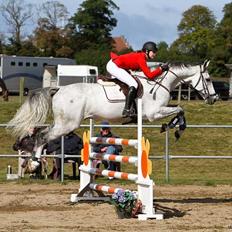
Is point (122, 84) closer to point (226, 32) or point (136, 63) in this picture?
point (136, 63)

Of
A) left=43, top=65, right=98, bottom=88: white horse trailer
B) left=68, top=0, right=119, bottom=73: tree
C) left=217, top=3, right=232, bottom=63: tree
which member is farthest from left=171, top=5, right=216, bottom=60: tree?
left=43, top=65, right=98, bottom=88: white horse trailer

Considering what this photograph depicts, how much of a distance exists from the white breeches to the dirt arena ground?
1.76 metres

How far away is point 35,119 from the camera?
Result: 1112 centimetres

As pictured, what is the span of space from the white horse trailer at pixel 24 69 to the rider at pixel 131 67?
1537 inches

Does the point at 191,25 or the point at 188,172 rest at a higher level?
the point at 191,25

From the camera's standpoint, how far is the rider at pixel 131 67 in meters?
10.4

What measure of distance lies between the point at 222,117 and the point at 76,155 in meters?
12.1

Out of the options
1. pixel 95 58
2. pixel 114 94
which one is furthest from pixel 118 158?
pixel 95 58

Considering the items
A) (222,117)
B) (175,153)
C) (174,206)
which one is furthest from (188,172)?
(174,206)

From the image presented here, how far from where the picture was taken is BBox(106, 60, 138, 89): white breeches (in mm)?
10586

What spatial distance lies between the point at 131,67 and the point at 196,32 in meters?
73.2

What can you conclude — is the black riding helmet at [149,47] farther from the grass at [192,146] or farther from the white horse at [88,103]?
the grass at [192,146]

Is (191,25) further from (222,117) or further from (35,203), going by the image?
(35,203)

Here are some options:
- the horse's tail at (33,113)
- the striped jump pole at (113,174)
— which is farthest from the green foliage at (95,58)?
the striped jump pole at (113,174)
